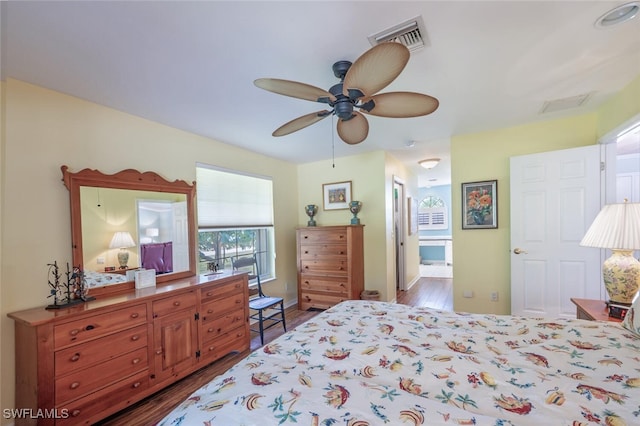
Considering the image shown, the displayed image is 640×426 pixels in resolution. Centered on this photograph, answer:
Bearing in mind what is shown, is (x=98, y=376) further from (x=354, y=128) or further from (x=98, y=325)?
(x=354, y=128)

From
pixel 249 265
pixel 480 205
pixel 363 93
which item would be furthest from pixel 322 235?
pixel 363 93

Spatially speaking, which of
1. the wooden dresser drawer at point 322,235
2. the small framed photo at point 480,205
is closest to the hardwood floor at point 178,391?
the wooden dresser drawer at point 322,235

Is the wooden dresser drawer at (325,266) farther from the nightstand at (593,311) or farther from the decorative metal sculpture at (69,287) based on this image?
the decorative metal sculpture at (69,287)

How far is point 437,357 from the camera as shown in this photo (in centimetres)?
123

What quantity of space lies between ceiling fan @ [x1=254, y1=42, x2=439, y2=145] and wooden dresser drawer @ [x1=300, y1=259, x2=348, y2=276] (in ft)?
7.49

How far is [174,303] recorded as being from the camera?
7.45ft

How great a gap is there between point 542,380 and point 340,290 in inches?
114

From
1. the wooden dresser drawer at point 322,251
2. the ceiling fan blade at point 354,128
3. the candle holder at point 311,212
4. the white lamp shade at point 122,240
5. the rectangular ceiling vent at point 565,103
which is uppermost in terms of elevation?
the rectangular ceiling vent at point 565,103

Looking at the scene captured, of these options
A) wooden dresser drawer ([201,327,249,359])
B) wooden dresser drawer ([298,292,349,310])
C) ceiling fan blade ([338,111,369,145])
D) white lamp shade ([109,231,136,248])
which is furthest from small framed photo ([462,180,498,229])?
white lamp shade ([109,231,136,248])

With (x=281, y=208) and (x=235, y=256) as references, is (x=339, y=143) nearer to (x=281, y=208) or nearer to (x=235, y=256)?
(x=281, y=208)

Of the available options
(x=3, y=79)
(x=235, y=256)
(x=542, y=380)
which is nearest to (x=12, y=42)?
(x=3, y=79)

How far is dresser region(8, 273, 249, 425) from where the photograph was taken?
5.30 ft

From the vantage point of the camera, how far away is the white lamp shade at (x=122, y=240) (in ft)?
7.63

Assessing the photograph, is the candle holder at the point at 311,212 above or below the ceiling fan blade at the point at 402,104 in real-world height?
below
